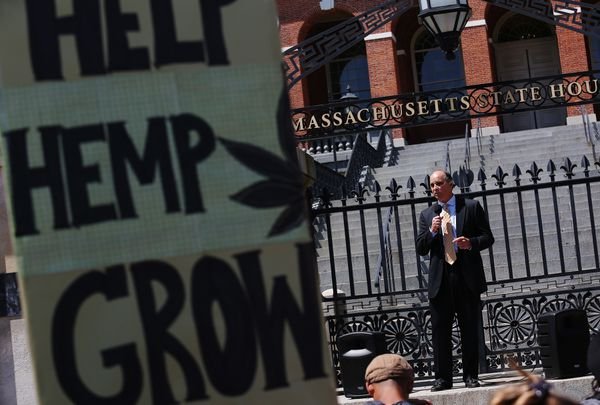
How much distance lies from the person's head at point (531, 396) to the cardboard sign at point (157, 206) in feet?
1.80

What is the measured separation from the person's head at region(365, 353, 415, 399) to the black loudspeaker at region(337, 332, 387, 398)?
3.64 meters

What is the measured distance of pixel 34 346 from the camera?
3.09 metres

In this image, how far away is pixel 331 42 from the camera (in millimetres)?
11617

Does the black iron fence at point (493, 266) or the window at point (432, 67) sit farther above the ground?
the window at point (432, 67)

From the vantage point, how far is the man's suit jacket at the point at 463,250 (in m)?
8.36

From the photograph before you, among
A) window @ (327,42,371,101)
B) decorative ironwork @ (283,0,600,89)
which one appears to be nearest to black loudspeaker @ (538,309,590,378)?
decorative ironwork @ (283,0,600,89)

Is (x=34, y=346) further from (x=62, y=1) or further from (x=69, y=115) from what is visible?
(x=62, y=1)

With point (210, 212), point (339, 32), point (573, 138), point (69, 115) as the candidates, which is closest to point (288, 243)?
point (210, 212)

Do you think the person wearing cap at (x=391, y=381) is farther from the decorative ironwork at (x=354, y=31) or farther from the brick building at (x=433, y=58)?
the brick building at (x=433, y=58)

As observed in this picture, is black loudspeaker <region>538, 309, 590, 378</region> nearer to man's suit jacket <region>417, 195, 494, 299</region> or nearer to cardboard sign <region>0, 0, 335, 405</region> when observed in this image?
man's suit jacket <region>417, 195, 494, 299</region>

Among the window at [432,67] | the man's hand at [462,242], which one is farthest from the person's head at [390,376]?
the window at [432,67]

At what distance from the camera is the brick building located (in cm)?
3194

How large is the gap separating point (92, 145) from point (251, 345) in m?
0.69

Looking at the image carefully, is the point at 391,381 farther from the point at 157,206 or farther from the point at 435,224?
the point at 435,224
